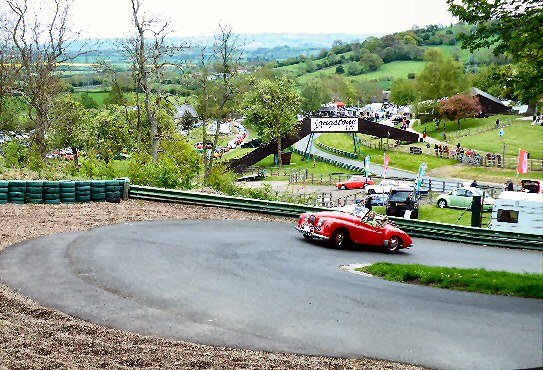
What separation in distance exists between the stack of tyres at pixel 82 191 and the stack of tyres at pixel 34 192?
1292 mm

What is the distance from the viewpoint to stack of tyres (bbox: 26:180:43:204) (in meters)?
22.0

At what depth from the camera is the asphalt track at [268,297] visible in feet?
31.7

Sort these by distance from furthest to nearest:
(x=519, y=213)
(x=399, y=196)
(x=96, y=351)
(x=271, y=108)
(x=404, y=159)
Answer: (x=271, y=108) → (x=404, y=159) → (x=399, y=196) → (x=519, y=213) → (x=96, y=351)

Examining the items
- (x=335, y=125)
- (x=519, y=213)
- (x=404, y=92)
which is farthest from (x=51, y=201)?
(x=404, y=92)

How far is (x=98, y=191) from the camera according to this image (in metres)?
23.3

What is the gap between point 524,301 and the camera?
9312mm

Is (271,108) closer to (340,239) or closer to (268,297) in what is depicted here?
(340,239)

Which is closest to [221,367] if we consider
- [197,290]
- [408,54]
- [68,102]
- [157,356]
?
[157,356]

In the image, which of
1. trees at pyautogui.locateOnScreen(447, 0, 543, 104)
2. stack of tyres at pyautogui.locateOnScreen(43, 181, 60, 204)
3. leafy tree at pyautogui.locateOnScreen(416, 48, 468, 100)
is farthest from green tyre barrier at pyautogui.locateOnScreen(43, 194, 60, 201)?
leafy tree at pyautogui.locateOnScreen(416, 48, 468, 100)

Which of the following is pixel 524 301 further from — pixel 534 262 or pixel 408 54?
pixel 408 54

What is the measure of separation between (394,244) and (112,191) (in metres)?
11.2

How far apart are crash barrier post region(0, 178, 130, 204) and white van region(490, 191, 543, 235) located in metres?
16.2

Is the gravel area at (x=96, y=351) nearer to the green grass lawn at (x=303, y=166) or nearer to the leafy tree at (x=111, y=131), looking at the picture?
the green grass lawn at (x=303, y=166)

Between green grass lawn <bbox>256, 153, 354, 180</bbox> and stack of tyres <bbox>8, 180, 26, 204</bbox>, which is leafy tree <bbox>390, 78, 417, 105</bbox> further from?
stack of tyres <bbox>8, 180, 26, 204</bbox>
